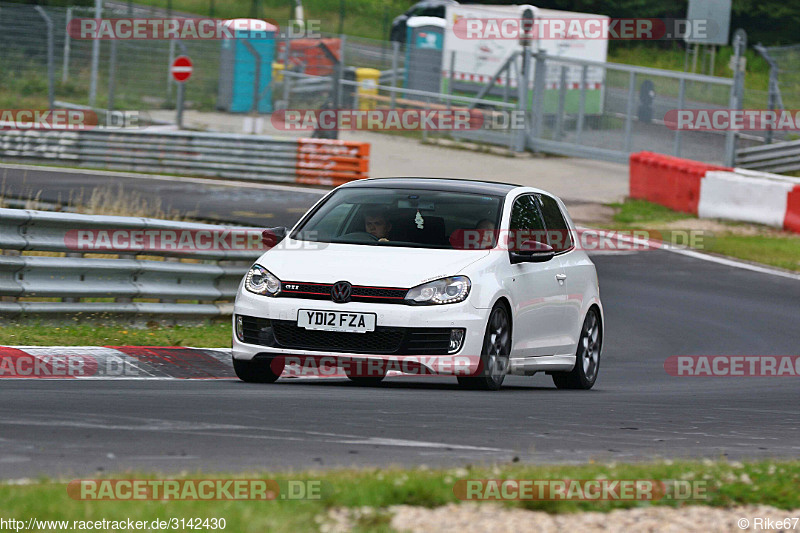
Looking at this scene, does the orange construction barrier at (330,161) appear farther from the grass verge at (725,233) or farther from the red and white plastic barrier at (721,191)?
the red and white plastic barrier at (721,191)

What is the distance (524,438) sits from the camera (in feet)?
23.7

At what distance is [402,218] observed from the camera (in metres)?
9.93

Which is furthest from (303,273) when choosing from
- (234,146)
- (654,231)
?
(234,146)

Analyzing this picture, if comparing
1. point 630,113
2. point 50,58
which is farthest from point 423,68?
point 50,58

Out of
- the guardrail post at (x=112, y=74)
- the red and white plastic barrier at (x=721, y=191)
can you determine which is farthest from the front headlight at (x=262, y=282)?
the guardrail post at (x=112, y=74)

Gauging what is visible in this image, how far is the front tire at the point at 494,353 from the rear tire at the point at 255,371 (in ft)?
4.32

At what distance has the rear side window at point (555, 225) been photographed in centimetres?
1080

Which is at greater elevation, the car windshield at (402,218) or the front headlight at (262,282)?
the car windshield at (402,218)

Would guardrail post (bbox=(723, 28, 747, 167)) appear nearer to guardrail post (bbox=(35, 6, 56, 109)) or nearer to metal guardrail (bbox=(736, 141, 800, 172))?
metal guardrail (bbox=(736, 141, 800, 172))

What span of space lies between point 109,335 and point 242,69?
1160 inches

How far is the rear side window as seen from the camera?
10797mm

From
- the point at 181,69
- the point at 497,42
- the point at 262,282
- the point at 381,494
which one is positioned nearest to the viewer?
the point at 381,494

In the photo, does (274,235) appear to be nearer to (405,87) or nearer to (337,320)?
(337,320)

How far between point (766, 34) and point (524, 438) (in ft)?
177
